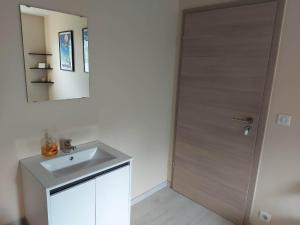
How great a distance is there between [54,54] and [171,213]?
6.20 ft

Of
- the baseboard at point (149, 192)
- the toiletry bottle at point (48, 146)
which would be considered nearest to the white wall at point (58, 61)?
the toiletry bottle at point (48, 146)

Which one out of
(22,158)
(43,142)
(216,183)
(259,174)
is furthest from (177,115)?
(22,158)

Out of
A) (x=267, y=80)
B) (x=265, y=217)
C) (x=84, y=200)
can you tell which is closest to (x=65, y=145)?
(x=84, y=200)

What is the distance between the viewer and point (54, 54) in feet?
5.24

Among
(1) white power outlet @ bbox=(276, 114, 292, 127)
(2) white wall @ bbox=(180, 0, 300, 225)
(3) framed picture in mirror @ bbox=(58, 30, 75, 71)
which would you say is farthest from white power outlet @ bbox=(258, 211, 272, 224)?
(3) framed picture in mirror @ bbox=(58, 30, 75, 71)

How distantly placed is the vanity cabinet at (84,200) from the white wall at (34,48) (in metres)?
0.53

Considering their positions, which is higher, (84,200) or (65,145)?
(65,145)

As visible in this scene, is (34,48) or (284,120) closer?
(34,48)

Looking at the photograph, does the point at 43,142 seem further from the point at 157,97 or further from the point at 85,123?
the point at 157,97

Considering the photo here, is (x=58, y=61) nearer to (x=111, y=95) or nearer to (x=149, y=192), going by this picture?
(x=111, y=95)

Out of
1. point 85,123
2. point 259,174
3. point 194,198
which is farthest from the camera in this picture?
point 194,198

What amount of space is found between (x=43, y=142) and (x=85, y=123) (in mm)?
350

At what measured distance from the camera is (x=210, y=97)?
Answer: 7.06 ft

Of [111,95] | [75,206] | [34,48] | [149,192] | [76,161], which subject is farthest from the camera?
[149,192]
